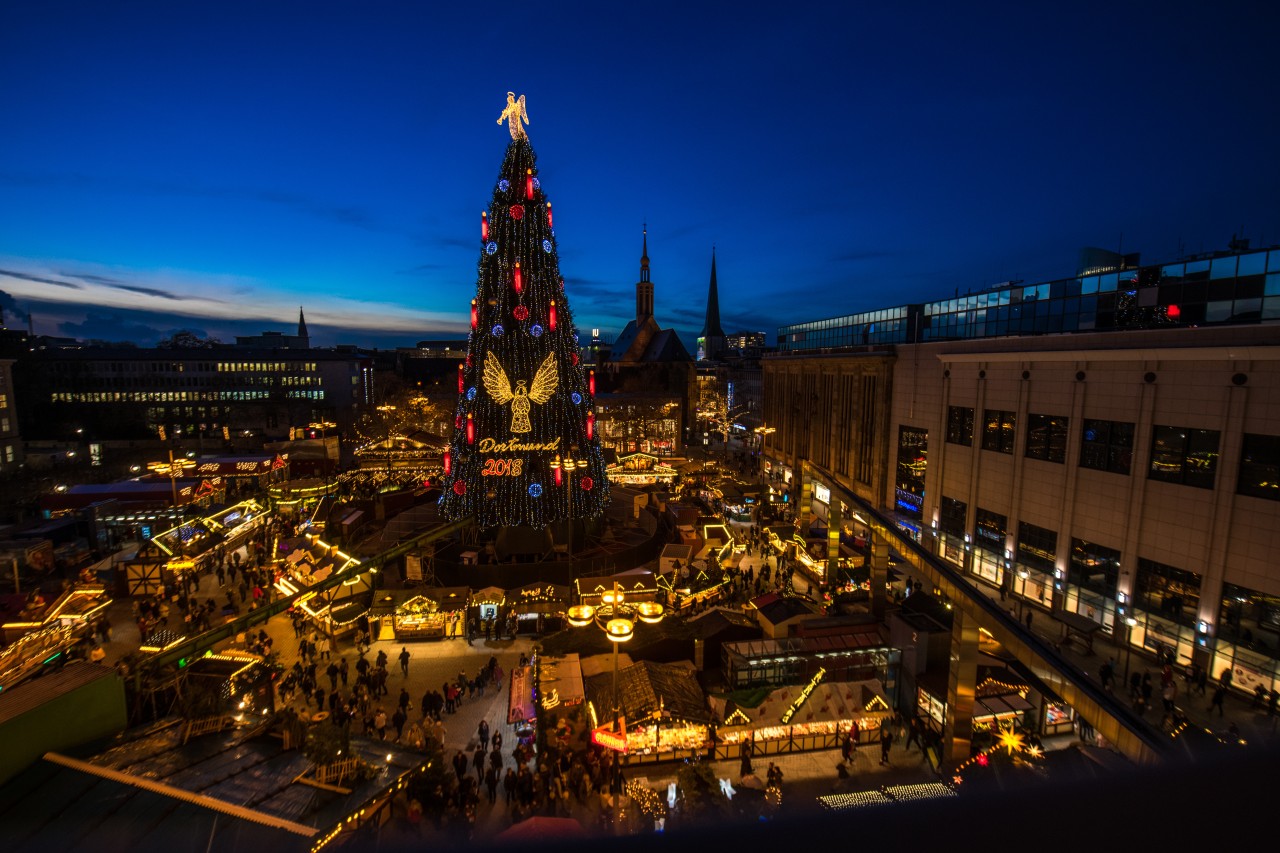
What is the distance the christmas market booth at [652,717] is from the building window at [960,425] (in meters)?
16.4

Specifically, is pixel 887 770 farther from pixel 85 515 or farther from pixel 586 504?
pixel 85 515

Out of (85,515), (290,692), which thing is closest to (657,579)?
(290,692)

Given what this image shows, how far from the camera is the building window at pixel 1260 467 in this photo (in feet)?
46.9

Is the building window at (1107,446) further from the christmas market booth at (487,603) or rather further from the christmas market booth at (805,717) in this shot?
the christmas market booth at (487,603)

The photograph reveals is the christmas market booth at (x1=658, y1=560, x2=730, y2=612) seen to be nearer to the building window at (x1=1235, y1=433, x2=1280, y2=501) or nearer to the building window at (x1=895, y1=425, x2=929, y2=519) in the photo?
the building window at (x1=895, y1=425, x2=929, y2=519)

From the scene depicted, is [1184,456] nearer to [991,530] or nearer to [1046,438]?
[1046,438]

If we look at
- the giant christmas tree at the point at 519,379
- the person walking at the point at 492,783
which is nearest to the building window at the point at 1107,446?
the giant christmas tree at the point at 519,379

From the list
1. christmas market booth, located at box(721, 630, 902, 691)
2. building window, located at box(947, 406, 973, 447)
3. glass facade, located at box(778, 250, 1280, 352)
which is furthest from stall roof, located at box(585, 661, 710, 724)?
→ glass facade, located at box(778, 250, 1280, 352)

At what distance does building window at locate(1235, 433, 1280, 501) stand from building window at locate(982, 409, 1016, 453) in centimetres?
656

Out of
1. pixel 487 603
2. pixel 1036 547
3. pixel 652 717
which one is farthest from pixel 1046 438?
pixel 487 603

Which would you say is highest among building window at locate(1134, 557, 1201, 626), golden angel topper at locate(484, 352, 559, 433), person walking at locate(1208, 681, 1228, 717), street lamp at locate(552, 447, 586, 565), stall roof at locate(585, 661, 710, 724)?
golden angel topper at locate(484, 352, 559, 433)

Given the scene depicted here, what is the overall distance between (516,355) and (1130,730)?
16.2m

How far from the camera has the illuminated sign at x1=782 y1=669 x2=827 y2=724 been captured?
12908mm

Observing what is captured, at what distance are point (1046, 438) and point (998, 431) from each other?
1988mm
